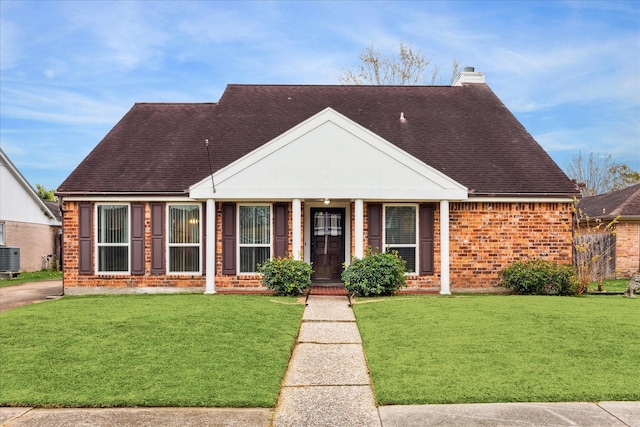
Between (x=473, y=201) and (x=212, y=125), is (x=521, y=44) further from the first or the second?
(x=212, y=125)

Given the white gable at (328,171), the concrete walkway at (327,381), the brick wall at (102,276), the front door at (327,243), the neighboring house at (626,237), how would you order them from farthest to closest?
the neighboring house at (626,237), the front door at (327,243), the brick wall at (102,276), the white gable at (328,171), the concrete walkway at (327,381)

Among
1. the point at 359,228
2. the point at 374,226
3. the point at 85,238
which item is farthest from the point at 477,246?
the point at 85,238

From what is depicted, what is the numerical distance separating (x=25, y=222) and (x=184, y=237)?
570 inches

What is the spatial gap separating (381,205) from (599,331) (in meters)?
7.17

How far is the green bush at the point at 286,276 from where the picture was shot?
1350 centimetres

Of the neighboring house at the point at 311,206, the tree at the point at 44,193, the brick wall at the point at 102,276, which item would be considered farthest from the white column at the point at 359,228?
the tree at the point at 44,193

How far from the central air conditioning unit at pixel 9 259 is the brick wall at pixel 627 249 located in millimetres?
23898

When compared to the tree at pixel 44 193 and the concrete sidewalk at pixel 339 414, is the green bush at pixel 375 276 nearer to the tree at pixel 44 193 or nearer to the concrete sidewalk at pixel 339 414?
the concrete sidewalk at pixel 339 414

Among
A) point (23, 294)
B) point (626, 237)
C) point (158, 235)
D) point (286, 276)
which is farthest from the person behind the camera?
point (626, 237)

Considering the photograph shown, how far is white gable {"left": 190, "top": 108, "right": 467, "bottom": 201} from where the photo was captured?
1402cm

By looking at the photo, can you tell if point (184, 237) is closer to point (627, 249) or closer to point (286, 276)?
point (286, 276)

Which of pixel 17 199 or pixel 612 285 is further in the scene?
pixel 17 199

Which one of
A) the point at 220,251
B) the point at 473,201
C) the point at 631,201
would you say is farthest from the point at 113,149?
the point at 631,201

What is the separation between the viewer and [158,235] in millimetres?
14938
